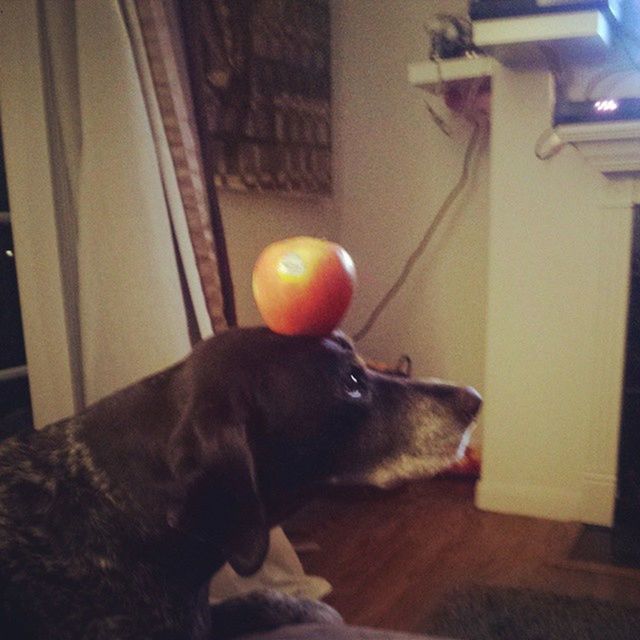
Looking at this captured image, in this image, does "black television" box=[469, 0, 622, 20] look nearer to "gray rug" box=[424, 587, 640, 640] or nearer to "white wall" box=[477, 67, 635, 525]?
"white wall" box=[477, 67, 635, 525]

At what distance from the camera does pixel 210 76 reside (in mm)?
2488

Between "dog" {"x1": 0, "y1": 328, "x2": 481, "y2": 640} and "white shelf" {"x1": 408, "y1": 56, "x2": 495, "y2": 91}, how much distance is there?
156 centimetres

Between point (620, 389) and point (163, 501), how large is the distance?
69.0 inches

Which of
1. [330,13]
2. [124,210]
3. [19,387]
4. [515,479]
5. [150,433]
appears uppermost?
[330,13]

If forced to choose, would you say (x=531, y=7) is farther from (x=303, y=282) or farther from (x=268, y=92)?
(x=303, y=282)

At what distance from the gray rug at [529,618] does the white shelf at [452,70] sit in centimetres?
165

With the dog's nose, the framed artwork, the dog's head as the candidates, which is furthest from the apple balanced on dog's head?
the framed artwork

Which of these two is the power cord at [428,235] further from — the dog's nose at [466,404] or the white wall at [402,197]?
the dog's nose at [466,404]

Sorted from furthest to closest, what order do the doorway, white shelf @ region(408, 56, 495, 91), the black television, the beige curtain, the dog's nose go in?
white shelf @ region(408, 56, 495, 91), the doorway, the black television, the beige curtain, the dog's nose

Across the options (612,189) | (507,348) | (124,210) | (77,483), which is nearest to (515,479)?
(507,348)

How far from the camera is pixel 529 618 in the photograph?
1.79 metres

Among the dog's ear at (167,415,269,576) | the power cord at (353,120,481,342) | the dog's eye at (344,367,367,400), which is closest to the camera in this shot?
the dog's ear at (167,415,269,576)

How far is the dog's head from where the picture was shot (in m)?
1.03

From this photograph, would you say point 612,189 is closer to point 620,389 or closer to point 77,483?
point 620,389
